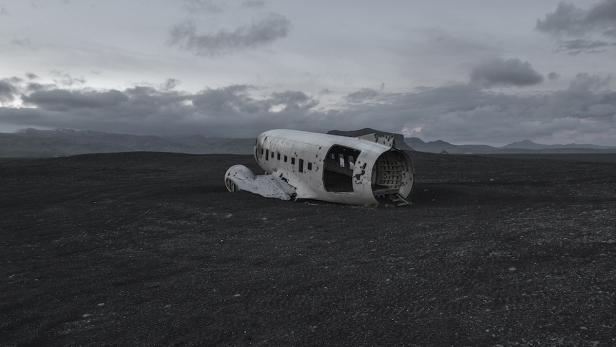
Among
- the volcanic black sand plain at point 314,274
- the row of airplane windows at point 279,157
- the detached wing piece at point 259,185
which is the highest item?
the row of airplane windows at point 279,157

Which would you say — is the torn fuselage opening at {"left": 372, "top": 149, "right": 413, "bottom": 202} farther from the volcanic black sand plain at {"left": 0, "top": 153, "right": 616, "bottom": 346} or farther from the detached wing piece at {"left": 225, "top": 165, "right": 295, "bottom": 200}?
the detached wing piece at {"left": 225, "top": 165, "right": 295, "bottom": 200}

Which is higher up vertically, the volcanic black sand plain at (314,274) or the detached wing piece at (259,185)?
the detached wing piece at (259,185)

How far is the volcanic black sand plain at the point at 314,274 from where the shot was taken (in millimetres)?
6914

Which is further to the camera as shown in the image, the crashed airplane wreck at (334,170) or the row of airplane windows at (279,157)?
the row of airplane windows at (279,157)

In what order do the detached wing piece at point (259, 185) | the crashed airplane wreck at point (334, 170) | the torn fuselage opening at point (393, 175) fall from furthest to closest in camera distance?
the detached wing piece at point (259, 185) < the torn fuselage opening at point (393, 175) < the crashed airplane wreck at point (334, 170)

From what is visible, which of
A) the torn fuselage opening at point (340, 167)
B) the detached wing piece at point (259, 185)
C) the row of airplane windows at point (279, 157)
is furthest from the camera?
the detached wing piece at point (259, 185)

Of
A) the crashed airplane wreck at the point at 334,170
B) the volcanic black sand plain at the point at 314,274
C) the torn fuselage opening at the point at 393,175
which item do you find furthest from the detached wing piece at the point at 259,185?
the torn fuselage opening at the point at 393,175

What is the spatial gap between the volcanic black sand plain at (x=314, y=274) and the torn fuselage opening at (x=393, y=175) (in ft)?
4.10

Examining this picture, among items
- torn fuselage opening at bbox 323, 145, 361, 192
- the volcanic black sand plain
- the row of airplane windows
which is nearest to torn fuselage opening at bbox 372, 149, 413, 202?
the volcanic black sand plain

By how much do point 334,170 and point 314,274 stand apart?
11.8m

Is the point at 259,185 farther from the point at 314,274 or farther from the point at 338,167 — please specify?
the point at 314,274

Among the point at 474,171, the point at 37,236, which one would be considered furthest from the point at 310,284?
the point at 474,171

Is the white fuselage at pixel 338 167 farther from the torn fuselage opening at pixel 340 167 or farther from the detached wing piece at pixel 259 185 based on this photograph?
the detached wing piece at pixel 259 185

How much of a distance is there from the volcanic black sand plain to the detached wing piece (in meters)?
1.41
